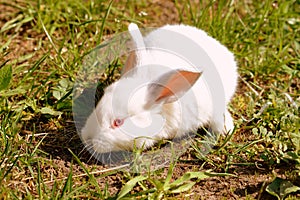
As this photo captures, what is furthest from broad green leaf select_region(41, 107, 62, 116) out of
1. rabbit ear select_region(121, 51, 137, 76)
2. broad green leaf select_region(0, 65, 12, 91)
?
rabbit ear select_region(121, 51, 137, 76)

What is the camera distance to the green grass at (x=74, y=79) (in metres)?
3.47

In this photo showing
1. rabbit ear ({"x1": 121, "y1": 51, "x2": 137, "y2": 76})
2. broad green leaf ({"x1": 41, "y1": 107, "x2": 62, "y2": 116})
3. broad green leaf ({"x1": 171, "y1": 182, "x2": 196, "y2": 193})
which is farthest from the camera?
broad green leaf ({"x1": 41, "y1": 107, "x2": 62, "y2": 116})

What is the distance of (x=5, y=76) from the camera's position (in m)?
3.81

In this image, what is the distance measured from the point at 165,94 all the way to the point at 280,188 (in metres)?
0.92

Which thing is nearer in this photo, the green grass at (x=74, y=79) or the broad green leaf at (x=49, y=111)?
the green grass at (x=74, y=79)

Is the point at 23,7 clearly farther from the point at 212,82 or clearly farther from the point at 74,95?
the point at 212,82

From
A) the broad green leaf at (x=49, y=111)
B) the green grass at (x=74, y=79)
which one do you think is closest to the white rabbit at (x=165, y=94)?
the green grass at (x=74, y=79)

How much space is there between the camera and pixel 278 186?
353cm

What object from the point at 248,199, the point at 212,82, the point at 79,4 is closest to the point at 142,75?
the point at 212,82

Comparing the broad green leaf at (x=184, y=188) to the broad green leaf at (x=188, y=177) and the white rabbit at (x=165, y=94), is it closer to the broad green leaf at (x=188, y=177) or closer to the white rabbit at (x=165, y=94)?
the broad green leaf at (x=188, y=177)

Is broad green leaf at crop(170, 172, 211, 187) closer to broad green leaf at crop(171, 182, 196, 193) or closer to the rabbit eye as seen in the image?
broad green leaf at crop(171, 182, 196, 193)

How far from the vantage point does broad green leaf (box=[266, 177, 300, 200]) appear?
11.4ft

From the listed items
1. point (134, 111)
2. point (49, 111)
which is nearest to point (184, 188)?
point (134, 111)

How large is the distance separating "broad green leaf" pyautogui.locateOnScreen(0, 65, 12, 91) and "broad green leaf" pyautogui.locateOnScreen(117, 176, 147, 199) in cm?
112
